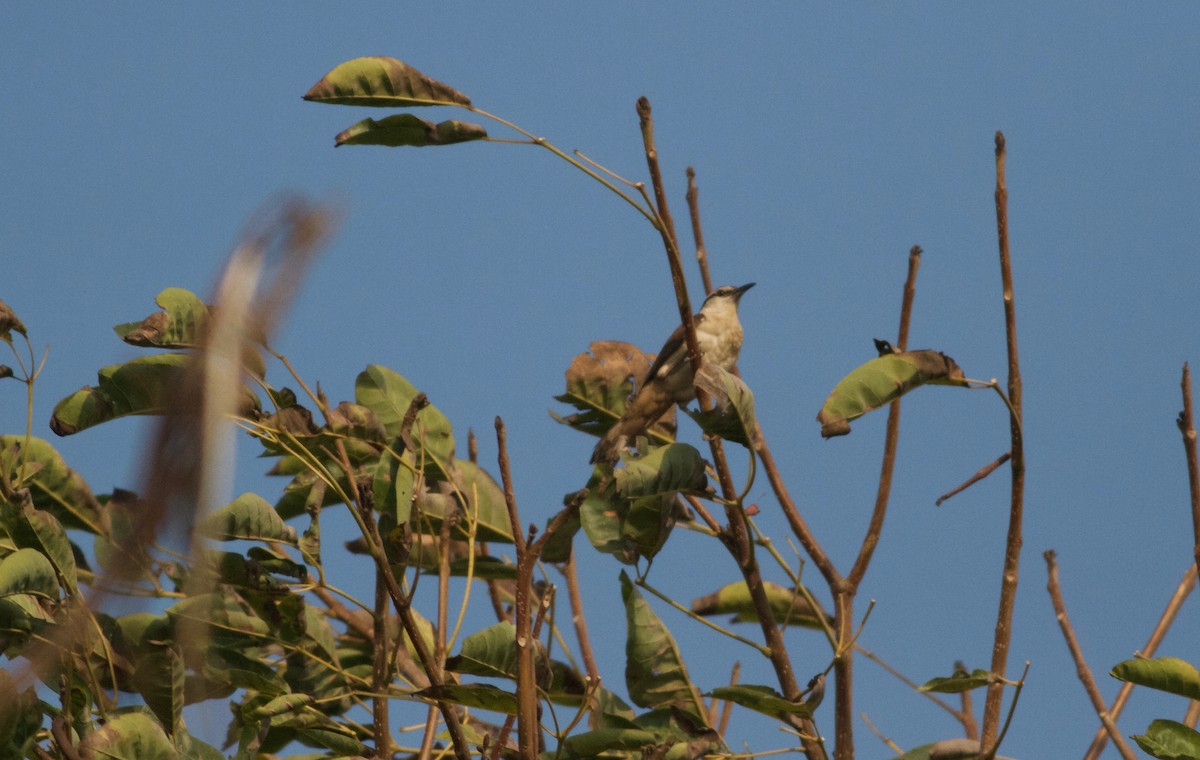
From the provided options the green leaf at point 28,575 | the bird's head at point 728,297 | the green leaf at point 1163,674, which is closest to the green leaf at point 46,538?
the green leaf at point 28,575

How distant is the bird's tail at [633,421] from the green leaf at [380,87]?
93 cm

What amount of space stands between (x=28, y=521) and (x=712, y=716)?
1671mm

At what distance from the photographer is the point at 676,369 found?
460cm

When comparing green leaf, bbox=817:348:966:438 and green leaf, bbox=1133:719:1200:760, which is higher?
green leaf, bbox=817:348:966:438

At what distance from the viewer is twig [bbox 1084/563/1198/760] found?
10.2 feet

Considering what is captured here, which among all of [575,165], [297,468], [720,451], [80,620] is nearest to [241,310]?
[575,165]

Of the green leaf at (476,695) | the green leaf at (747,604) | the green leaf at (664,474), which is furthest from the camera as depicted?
the green leaf at (747,604)

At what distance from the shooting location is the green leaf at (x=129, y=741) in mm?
2410

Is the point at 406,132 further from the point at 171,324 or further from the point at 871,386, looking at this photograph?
the point at 871,386

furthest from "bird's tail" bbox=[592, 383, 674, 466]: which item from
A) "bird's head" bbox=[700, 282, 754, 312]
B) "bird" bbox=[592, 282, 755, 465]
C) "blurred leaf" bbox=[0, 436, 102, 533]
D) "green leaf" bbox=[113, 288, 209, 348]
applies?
"bird's head" bbox=[700, 282, 754, 312]

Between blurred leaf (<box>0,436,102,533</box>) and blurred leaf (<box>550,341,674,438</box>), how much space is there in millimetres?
1274

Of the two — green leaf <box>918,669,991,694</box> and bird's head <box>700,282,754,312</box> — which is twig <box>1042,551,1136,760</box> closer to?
green leaf <box>918,669,991,694</box>

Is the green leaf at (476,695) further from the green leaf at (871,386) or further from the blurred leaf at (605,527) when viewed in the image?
the green leaf at (871,386)

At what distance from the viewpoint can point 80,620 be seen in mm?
2557
